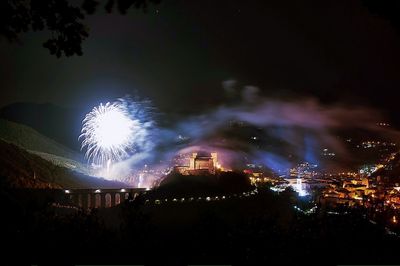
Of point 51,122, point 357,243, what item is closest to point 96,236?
point 357,243

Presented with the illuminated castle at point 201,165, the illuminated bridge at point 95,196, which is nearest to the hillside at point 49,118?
the illuminated castle at point 201,165

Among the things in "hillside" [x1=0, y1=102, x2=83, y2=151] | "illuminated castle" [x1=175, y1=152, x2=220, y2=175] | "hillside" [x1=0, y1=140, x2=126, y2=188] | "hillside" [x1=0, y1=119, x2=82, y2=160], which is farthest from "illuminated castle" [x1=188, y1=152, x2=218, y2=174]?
"hillside" [x1=0, y1=102, x2=83, y2=151]

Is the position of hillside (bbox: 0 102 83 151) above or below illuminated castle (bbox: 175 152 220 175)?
above

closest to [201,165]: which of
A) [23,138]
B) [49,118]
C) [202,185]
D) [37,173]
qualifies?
[202,185]

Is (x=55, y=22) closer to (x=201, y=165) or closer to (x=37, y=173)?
(x=37, y=173)

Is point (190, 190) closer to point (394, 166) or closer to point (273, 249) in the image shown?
point (273, 249)

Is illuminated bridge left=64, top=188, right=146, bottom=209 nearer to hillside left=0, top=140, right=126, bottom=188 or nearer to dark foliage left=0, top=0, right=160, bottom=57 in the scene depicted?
hillside left=0, top=140, right=126, bottom=188

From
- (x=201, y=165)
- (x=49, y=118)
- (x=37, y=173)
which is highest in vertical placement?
(x=49, y=118)
